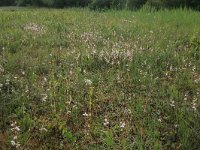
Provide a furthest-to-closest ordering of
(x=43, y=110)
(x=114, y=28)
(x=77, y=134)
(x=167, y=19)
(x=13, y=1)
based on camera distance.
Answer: (x=13, y=1) → (x=167, y=19) → (x=114, y=28) → (x=43, y=110) → (x=77, y=134)

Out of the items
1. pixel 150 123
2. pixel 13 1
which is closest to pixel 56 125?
pixel 150 123

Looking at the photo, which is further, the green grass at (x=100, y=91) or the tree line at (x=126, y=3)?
the tree line at (x=126, y=3)

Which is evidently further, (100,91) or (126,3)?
(126,3)

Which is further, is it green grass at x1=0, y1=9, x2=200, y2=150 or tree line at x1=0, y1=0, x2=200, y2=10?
tree line at x1=0, y1=0, x2=200, y2=10

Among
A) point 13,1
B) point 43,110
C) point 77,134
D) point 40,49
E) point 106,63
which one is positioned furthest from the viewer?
point 13,1

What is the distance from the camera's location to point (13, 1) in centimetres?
8225

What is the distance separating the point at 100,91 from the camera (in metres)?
7.66

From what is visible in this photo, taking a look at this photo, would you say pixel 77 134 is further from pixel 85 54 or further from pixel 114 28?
pixel 114 28

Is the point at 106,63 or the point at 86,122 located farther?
the point at 106,63

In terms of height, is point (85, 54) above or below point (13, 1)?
above

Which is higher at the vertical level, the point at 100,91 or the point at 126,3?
the point at 100,91

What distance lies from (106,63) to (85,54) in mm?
775

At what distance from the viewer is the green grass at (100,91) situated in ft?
19.9

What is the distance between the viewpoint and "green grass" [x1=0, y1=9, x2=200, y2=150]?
6.07 m
